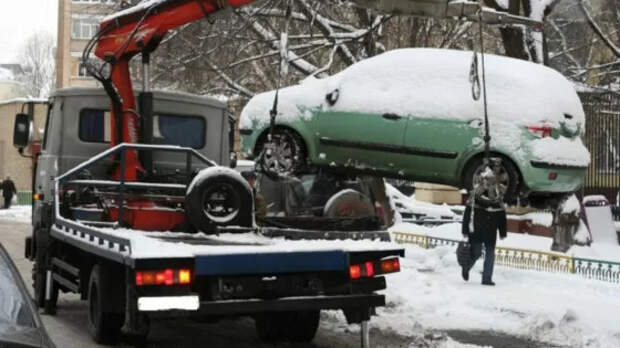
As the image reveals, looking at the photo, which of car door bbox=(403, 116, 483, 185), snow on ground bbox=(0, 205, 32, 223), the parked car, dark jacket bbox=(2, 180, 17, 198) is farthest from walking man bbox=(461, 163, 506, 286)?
dark jacket bbox=(2, 180, 17, 198)

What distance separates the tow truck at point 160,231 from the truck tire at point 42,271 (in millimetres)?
17

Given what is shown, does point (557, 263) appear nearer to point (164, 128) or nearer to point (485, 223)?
point (485, 223)

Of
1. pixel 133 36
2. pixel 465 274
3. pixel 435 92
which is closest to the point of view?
pixel 133 36

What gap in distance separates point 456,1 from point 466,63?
2.84 metres

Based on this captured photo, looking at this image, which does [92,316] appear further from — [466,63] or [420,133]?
[466,63]

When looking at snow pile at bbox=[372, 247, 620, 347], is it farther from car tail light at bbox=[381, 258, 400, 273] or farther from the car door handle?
the car door handle

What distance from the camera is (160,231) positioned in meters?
8.47

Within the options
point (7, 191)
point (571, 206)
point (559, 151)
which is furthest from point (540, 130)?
point (7, 191)

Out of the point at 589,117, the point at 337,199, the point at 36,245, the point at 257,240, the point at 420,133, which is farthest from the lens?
the point at 589,117

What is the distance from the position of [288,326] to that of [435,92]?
4.71 meters

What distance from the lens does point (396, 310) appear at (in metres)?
10.5

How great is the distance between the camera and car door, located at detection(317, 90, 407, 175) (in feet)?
40.8

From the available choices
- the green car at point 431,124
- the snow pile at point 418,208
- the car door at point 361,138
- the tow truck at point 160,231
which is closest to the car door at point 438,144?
the green car at point 431,124

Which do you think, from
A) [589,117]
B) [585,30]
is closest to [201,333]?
[589,117]
